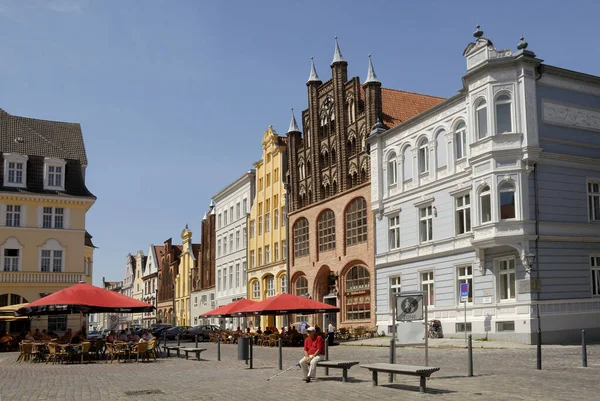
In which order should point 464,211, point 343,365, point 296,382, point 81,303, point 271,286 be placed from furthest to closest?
point 271,286
point 464,211
point 81,303
point 296,382
point 343,365

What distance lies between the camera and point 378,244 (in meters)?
41.8

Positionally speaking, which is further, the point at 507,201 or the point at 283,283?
the point at 283,283

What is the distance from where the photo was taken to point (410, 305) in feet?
56.0

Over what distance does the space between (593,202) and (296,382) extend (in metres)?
21.3

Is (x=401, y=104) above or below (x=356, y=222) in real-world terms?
above

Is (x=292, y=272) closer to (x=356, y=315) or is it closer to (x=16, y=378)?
(x=356, y=315)

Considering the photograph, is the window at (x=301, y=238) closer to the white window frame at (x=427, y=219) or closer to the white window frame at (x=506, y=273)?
the white window frame at (x=427, y=219)

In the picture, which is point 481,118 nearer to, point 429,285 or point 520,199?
point 520,199

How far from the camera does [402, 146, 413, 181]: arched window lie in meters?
39.0

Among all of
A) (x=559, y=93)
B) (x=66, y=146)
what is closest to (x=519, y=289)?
(x=559, y=93)

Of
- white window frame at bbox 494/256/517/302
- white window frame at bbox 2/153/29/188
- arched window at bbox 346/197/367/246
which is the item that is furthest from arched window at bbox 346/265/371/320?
white window frame at bbox 2/153/29/188

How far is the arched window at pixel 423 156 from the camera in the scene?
37469mm

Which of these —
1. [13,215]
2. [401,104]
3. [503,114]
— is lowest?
[13,215]

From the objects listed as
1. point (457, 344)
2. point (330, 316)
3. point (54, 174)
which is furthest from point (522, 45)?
point (54, 174)
